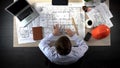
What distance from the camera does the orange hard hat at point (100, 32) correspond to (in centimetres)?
158

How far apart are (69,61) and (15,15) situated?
46cm

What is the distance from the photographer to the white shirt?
1564 mm

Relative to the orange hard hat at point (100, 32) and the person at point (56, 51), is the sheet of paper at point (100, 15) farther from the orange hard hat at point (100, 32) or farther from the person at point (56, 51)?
the person at point (56, 51)

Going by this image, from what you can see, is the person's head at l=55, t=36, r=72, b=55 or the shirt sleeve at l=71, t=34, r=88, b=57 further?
the shirt sleeve at l=71, t=34, r=88, b=57

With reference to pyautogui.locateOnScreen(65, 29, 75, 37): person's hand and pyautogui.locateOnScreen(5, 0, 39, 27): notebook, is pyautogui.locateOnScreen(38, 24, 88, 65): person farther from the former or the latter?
pyautogui.locateOnScreen(5, 0, 39, 27): notebook

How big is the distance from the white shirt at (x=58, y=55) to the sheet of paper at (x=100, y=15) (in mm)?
167

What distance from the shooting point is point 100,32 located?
1.58m

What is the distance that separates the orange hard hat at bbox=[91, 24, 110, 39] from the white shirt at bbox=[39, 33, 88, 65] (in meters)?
0.09

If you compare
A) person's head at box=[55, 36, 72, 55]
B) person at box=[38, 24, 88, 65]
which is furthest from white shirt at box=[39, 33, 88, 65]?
person's head at box=[55, 36, 72, 55]

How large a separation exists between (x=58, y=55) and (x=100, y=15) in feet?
1.30

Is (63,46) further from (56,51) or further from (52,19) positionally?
(52,19)

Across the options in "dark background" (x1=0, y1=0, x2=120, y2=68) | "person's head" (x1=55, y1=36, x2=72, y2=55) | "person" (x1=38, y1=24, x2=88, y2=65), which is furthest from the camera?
"dark background" (x1=0, y1=0, x2=120, y2=68)

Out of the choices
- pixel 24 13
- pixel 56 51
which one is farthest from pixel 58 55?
pixel 24 13

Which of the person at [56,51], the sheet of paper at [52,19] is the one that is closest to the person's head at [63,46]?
the person at [56,51]
